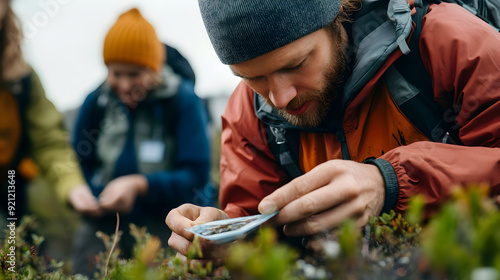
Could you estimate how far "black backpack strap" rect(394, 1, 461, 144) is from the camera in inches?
80.0

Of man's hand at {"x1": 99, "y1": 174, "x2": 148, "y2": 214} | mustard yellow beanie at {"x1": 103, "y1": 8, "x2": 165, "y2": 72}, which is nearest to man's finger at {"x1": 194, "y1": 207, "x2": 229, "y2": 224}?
man's hand at {"x1": 99, "y1": 174, "x2": 148, "y2": 214}

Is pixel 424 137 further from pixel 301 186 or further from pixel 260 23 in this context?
pixel 260 23

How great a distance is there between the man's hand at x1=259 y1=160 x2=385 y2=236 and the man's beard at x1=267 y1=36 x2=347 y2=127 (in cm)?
71

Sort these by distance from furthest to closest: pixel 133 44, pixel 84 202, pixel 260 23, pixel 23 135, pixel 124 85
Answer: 1. pixel 133 44
2. pixel 124 85
3. pixel 84 202
4. pixel 23 135
5. pixel 260 23

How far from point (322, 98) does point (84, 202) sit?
100 inches

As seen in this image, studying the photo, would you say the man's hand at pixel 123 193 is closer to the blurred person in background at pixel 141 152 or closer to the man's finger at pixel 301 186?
the blurred person in background at pixel 141 152

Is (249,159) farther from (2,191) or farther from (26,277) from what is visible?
(2,191)

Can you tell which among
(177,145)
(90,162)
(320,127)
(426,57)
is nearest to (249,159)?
(320,127)

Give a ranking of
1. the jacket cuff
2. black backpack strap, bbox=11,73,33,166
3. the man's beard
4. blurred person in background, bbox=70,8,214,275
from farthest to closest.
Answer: blurred person in background, bbox=70,8,214,275, black backpack strap, bbox=11,73,33,166, the man's beard, the jacket cuff

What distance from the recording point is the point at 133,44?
4531 millimetres

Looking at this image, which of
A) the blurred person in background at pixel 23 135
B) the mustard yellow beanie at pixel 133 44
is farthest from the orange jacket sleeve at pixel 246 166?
the mustard yellow beanie at pixel 133 44

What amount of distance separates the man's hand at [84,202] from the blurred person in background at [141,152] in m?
0.03

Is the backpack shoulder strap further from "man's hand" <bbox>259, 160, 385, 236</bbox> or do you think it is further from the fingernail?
the fingernail

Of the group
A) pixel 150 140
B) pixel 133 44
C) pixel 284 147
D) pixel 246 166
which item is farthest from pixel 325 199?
pixel 133 44
